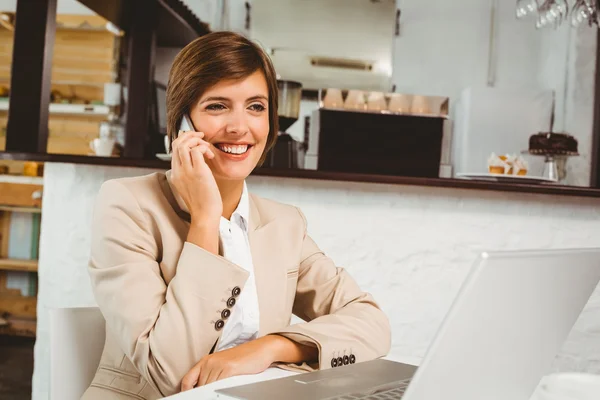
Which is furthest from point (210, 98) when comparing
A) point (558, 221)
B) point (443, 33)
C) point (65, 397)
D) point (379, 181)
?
point (443, 33)

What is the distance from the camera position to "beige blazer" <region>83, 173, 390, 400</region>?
1.22 metres

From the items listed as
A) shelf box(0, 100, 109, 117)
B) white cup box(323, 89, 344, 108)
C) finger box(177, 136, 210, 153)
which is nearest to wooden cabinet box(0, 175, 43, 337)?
shelf box(0, 100, 109, 117)

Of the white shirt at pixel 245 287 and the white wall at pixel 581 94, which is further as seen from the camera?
the white wall at pixel 581 94

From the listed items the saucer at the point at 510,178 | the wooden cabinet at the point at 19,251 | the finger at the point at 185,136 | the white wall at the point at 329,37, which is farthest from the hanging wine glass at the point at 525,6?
the wooden cabinet at the point at 19,251

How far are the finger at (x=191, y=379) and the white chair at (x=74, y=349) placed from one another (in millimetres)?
282

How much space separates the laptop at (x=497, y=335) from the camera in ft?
2.11

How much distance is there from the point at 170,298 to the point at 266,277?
32cm

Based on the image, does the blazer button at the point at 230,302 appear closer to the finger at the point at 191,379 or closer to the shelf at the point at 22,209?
the finger at the point at 191,379

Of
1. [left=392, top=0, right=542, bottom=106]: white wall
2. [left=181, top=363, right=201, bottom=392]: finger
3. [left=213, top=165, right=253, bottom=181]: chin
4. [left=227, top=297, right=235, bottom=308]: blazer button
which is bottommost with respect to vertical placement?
[left=181, top=363, right=201, bottom=392]: finger

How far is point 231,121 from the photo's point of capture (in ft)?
4.83

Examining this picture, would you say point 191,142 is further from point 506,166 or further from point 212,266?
point 506,166

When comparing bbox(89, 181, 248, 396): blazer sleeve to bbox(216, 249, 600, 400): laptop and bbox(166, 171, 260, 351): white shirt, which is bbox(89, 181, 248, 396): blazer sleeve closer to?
bbox(166, 171, 260, 351): white shirt

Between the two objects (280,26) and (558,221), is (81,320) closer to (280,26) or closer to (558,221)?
(558,221)

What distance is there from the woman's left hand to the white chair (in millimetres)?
279
